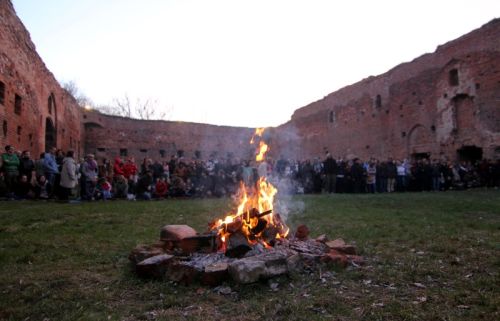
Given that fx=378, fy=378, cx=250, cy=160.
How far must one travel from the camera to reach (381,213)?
965cm

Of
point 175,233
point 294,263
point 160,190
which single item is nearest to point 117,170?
point 160,190

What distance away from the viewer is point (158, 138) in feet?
107

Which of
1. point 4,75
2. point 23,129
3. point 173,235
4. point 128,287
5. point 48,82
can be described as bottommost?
point 128,287

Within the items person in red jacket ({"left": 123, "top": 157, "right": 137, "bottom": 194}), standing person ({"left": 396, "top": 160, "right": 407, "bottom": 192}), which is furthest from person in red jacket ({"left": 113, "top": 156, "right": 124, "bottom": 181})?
standing person ({"left": 396, "top": 160, "right": 407, "bottom": 192})

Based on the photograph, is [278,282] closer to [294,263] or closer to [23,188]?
[294,263]

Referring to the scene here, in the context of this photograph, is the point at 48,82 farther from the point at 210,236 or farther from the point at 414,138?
the point at 414,138

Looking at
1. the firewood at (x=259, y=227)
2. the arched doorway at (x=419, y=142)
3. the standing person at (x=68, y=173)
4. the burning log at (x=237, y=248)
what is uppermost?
the arched doorway at (x=419, y=142)

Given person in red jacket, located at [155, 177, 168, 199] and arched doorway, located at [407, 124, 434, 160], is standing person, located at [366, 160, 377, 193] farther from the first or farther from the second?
person in red jacket, located at [155, 177, 168, 199]

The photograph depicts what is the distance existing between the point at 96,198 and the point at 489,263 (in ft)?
40.2

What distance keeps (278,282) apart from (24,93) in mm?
16015

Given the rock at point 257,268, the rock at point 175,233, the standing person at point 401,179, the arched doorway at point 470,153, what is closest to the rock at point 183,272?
the rock at point 257,268

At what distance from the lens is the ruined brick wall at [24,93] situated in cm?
1412

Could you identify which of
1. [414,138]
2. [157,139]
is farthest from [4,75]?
[414,138]

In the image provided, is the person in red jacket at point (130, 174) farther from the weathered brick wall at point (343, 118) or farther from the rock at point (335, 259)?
the rock at point (335, 259)
